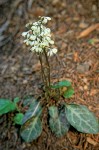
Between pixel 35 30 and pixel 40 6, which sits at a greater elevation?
pixel 40 6

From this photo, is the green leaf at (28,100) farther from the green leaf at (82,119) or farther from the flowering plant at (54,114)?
the green leaf at (82,119)

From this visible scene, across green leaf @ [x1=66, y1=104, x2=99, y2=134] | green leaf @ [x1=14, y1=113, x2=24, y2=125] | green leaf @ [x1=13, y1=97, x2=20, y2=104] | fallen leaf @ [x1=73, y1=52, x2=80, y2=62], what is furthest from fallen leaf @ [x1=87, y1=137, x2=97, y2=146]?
fallen leaf @ [x1=73, y1=52, x2=80, y2=62]

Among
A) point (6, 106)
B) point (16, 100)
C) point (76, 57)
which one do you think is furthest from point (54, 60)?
point (6, 106)

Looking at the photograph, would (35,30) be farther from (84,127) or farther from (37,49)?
(84,127)

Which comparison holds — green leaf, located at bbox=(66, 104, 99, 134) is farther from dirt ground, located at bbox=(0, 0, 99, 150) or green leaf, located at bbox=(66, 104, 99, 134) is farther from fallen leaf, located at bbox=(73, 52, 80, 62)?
fallen leaf, located at bbox=(73, 52, 80, 62)

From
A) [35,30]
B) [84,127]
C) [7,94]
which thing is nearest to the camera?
[35,30]

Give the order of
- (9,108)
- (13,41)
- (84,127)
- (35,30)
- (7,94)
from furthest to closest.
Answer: (13,41), (7,94), (9,108), (84,127), (35,30)

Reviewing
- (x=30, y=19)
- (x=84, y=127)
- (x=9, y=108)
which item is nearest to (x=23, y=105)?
(x=9, y=108)
